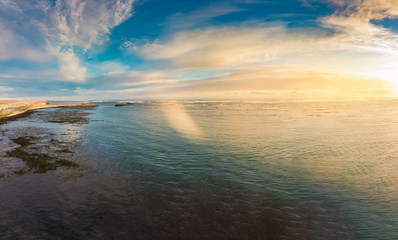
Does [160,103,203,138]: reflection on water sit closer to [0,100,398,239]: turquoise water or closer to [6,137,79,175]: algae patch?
[0,100,398,239]: turquoise water

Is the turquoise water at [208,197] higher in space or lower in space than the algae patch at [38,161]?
lower

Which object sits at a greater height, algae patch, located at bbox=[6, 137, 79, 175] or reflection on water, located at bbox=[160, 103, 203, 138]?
algae patch, located at bbox=[6, 137, 79, 175]

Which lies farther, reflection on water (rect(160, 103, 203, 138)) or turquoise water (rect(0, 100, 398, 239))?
reflection on water (rect(160, 103, 203, 138))

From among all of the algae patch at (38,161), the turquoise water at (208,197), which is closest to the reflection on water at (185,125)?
the turquoise water at (208,197)

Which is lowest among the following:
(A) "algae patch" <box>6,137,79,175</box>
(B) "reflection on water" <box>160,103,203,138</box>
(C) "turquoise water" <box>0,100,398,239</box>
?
(B) "reflection on water" <box>160,103,203,138</box>

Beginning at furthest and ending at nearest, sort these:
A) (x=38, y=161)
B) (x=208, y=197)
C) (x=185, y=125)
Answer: (x=185, y=125) → (x=38, y=161) → (x=208, y=197)

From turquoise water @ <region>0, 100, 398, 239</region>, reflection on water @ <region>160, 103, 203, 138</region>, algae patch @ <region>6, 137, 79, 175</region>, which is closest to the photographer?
turquoise water @ <region>0, 100, 398, 239</region>

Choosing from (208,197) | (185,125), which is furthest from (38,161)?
(185,125)

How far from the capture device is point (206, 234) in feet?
20.5

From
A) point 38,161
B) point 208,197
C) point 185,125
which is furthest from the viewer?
point 185,125

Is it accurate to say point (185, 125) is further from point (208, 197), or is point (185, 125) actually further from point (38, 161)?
point (208, 197)

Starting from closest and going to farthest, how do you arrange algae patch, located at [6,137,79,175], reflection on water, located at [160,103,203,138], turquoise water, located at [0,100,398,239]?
turquoise water, located at [0,100,398,239] < algae patch, located at [6,137,79,175] < reflection on water, located at [160,103,203,138]

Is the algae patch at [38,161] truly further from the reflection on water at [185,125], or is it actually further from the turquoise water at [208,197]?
the reflection on water at [185,125]

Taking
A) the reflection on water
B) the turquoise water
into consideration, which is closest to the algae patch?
Result: the turquoise water
